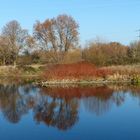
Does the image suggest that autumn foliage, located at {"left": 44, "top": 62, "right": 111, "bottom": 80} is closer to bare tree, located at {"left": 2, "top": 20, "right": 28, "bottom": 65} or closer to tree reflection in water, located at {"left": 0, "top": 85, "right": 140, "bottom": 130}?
tree reflection in water, located at {"left": 0, "top": 85, "right": 140, "bottom": 130}

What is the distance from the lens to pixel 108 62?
43156mm

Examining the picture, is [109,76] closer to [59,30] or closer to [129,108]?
[129,108]

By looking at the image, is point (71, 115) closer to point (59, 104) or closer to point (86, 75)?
point (59, 104)

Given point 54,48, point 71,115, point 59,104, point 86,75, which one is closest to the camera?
point 71,115

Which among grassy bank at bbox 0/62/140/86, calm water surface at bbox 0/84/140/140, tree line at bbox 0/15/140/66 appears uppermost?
tree line at bbox 0/15/140/66

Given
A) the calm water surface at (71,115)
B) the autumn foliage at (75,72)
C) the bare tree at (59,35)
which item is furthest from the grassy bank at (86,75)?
the bare tree at (59,35)

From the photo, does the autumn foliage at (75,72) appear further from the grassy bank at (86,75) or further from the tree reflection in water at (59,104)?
the tree reflection in water at (59,104)

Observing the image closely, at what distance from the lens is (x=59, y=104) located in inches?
730

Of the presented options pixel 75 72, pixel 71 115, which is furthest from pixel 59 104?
pixel 75 72

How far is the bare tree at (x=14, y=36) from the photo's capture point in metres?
53.3

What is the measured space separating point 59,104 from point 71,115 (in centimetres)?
327

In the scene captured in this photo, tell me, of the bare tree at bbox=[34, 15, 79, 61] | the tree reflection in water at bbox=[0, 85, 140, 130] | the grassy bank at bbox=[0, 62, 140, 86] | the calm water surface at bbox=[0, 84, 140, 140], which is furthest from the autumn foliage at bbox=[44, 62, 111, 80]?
the bare tree at bbox=[34, 15, 79, 61]

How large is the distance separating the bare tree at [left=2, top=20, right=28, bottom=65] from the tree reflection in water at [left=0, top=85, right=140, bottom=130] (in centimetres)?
2975

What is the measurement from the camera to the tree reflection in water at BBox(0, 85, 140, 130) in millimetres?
14875
